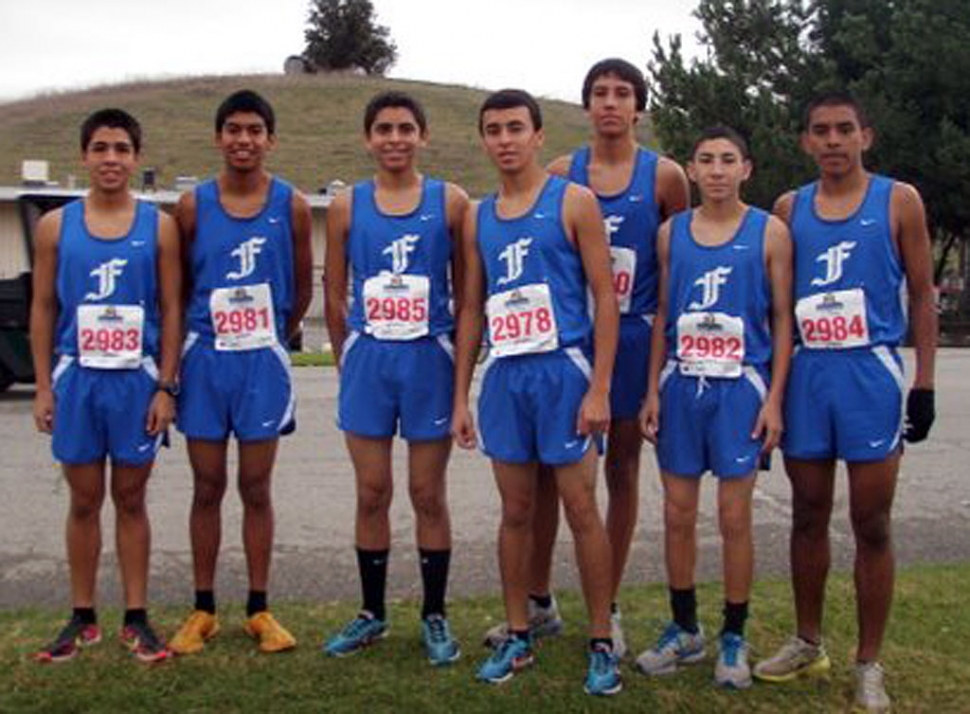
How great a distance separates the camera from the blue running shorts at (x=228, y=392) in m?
4.95

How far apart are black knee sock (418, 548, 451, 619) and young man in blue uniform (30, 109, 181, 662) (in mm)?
1081

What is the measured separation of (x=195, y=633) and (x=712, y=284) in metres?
2.54

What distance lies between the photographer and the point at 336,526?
24.6ft

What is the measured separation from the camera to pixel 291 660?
4953 millimetres

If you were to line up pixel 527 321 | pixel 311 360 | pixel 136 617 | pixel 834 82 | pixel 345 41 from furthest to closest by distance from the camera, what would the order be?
pixel 345 41 → pixel 834 82 → pixel 311 360 → pixel 136 617 → pixel 527 321

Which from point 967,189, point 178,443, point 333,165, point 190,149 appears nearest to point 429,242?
point 178,443

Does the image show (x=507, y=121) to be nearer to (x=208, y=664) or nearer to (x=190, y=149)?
(x=208, y=664)

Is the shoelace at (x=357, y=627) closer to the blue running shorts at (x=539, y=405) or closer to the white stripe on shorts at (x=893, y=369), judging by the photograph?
the blue running shorts at (x=539, y=405)

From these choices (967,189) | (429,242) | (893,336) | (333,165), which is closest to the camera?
(893,336)

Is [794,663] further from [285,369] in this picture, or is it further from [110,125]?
[110,125]

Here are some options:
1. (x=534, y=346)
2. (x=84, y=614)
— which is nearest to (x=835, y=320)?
(x=534, y=346)

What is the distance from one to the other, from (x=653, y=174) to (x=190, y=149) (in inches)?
1830

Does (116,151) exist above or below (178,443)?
above

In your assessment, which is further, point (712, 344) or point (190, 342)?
point (190, 342)
